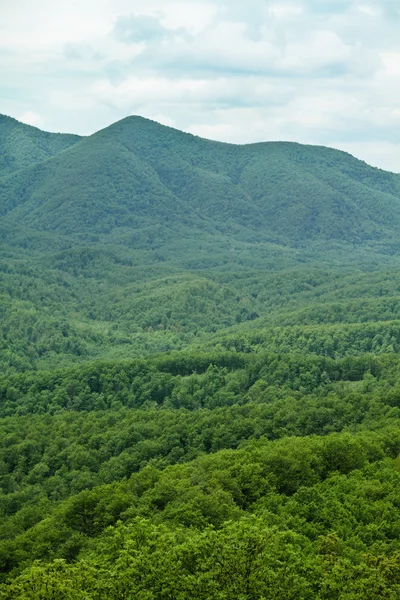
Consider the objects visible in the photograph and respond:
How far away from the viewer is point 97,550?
47.5m

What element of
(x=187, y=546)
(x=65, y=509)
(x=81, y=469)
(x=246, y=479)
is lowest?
(x=81, y=469)

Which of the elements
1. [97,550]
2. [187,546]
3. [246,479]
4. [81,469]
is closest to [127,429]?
[81,469]

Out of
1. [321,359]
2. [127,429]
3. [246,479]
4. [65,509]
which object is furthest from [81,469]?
[321,359]

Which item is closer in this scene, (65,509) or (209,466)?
(65,509)

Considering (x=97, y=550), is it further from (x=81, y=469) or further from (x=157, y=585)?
(x=81, y=469)

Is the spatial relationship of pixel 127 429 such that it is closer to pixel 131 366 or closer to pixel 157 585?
pixel 131 366

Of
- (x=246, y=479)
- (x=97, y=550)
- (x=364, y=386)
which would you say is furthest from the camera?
(x=364, y=386)

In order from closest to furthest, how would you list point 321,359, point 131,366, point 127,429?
1. point 127,429
2. point 321,359
3. point 131,366

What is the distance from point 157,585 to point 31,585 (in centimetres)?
595

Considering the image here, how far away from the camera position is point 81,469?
84.8 metres

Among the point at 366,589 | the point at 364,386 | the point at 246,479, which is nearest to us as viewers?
the point at 366,589

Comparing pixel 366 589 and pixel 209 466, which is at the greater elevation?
pixel 366 589

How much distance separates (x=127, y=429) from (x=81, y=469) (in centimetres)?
994

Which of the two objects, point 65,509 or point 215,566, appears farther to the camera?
point 65,509
